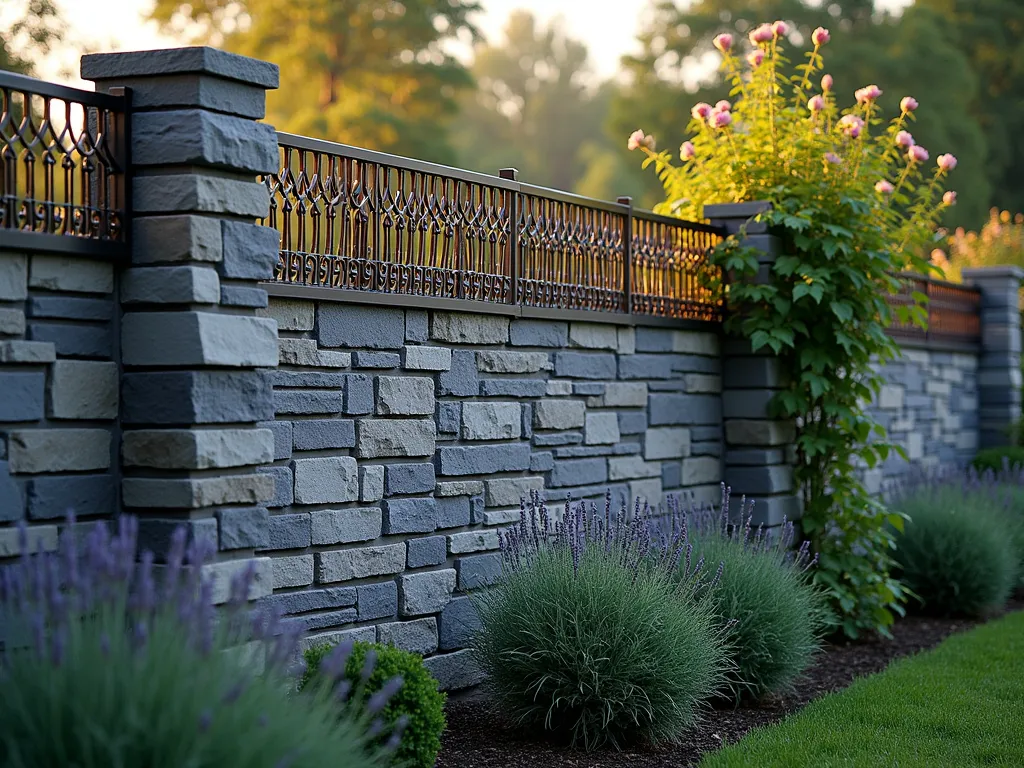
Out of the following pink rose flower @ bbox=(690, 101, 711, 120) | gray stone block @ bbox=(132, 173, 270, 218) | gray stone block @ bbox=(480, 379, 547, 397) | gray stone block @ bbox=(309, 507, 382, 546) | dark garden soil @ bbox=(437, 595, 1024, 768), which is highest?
pink rose flower @ bbox=(690, 101, 711, 120)

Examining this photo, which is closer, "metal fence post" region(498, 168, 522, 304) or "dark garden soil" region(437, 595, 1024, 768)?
"dark garden soil" region(437, 595, 1024, 768)

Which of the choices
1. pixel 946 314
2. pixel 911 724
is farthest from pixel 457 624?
pixel 946 314

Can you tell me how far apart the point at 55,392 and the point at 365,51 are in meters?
23.3

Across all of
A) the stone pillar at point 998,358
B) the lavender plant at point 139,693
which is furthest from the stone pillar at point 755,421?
the stone pillar at point 998,358

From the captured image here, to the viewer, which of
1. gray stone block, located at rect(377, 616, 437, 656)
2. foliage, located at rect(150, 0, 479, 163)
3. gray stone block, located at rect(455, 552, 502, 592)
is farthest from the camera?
foliage, located at rect(150, 0, 479, 163)

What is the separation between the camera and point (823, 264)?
7047mm

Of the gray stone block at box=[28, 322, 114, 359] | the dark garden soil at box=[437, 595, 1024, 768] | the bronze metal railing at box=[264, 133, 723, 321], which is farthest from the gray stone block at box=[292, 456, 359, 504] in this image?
the dark garden soil at box=[437, 595, 1024, 768]

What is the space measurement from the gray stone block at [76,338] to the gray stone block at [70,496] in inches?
14.9

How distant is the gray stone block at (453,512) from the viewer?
5.26m

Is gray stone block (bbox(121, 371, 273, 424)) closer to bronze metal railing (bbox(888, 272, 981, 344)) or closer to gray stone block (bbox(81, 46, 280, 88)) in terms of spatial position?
gray stone block (bbox(81, 46, 280, 88))

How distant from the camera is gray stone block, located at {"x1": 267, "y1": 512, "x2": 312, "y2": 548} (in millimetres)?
4457

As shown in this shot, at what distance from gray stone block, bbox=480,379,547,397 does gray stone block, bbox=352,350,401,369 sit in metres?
0.60

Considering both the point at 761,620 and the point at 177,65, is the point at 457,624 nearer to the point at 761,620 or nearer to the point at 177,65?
the point at 761,620

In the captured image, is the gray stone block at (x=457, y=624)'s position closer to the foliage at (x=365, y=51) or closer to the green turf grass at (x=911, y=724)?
the green turf grass at (x=911, y=724)
